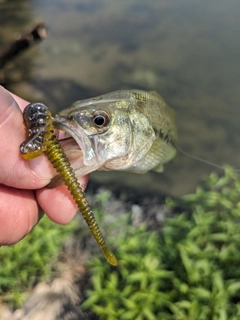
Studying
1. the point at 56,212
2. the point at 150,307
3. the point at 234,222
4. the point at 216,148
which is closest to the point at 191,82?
the point at 216,148

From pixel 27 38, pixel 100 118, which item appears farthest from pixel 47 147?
pixel 27 38

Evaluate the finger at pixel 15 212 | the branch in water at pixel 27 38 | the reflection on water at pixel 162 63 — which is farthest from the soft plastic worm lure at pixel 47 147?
the branch in water at pixel 27 38

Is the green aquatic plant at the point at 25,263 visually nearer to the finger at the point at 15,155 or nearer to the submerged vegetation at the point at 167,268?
the submerged vegetation at the point at 167,268

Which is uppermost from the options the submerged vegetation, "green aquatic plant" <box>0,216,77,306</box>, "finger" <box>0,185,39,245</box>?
"finger" <box>0,185,39,245</box>

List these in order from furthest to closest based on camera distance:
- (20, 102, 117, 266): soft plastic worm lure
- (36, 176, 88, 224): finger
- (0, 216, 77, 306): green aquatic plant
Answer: (0, 216, 77, 306): green aquatic plant, (36, 176, 88, 224): finger, (20, 102, 117, 266): soft plastic worm lure

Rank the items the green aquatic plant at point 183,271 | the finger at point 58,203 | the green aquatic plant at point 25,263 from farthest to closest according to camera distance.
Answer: the green aquatic plant at point 25,263 < the green aquatic plant at point 183,271 < the finger at point 58,203

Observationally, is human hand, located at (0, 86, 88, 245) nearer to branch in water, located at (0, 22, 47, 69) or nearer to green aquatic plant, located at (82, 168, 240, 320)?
green aquatic plant, located at (82, 168, 240, 320)

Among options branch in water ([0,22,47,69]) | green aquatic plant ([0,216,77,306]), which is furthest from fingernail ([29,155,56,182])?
branch in water ([0,22,47,69])
